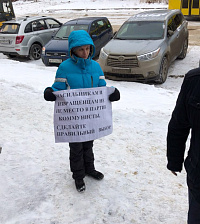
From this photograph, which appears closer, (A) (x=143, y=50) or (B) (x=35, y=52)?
(A) (x=143, y=50)

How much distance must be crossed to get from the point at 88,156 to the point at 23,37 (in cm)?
906

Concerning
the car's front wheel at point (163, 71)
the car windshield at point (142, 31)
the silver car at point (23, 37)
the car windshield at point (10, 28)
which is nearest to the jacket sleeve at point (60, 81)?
the car's front wheel at point (163, 71)

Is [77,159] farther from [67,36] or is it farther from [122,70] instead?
[67,36]

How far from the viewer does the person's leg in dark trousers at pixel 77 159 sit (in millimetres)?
2832

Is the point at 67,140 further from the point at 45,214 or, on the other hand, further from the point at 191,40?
the point at 191,40

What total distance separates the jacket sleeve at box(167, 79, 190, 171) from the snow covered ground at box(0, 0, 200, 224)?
984 millimetres

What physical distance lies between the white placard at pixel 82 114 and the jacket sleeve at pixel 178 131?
3.18ft

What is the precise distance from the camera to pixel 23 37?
10789mm

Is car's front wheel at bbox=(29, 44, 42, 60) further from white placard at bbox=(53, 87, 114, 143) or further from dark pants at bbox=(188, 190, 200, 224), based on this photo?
dark pants at bbox=(188, 190, 200, 224)

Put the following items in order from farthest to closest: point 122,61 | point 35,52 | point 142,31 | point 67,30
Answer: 1. point 35,52
2. point 67,30
3. point 142,31
4. point 122,61

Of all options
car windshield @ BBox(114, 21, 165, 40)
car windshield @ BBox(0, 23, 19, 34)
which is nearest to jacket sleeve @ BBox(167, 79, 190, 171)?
car windshield @ BBox(114, 21, 165, 40)

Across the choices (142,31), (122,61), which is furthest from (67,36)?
(122,61)

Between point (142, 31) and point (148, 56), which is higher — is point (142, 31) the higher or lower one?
the higher one

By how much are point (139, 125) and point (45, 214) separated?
8.39ft
